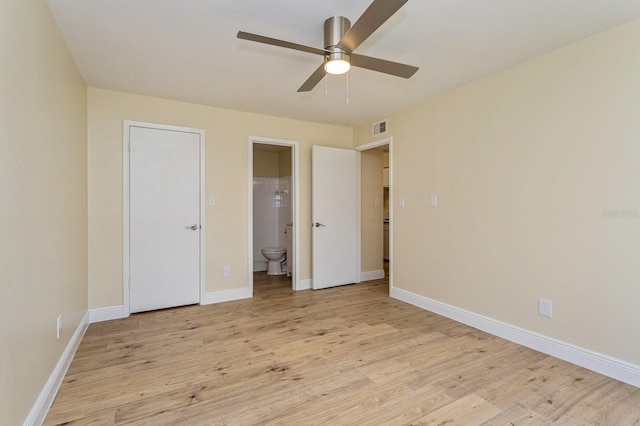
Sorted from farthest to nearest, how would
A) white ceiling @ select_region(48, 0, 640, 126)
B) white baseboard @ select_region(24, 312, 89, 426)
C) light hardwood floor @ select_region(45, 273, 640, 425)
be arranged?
white ceiling @ select_region(48, 0, 640, 126), light hardwood floor @ select_region(45, 273, 640, 425), white baseboard @ select_region(24, 312, 89, 426)

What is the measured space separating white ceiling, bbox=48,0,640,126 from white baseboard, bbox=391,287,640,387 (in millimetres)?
2206

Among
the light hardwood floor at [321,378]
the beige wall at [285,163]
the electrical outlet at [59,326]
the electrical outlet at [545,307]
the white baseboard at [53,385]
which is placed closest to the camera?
the white baseboard at [53,385]

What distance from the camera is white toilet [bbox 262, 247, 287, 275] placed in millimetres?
5320

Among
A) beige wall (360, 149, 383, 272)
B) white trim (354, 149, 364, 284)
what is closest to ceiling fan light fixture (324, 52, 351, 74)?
white trim (354, 149, 364, 284)

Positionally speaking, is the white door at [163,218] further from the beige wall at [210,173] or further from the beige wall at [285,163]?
the beige wall at [285,163]

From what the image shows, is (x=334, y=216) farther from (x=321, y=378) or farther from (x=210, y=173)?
(x=321, y=378)

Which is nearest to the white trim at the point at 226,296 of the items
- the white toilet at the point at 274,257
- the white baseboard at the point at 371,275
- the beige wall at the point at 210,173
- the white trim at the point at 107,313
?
the beige wall at the point at 210,173

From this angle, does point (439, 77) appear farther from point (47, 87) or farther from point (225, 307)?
point (225, 307)

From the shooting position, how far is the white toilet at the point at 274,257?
532 cm

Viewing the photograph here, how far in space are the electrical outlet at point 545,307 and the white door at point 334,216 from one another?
8.16 feet

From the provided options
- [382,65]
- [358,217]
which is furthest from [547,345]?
[358,217]

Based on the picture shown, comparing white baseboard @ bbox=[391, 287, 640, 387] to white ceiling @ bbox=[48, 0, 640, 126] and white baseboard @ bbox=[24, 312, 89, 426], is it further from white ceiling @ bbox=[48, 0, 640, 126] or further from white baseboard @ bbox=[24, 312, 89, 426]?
white baseboard @ bbox=[24, 312, 89, 426]

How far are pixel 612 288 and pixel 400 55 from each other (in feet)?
7.29

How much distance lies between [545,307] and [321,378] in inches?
72.1
